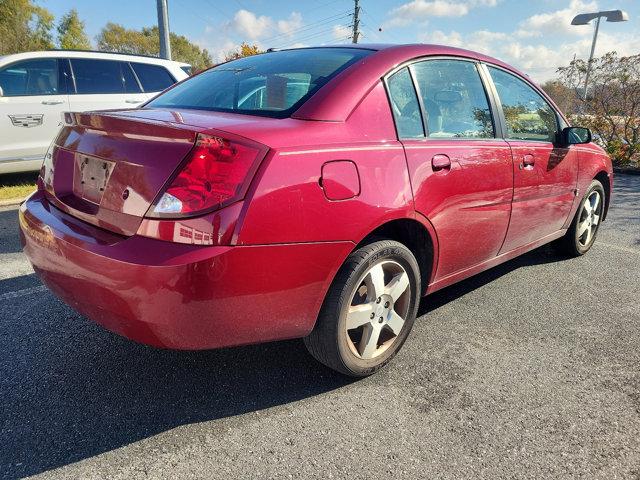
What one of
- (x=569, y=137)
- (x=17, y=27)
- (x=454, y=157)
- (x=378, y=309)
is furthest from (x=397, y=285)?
(x=17, y=27)

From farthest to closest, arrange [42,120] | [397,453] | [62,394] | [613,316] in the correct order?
[42,120] < [613,316] < [62,394] < [397,453]

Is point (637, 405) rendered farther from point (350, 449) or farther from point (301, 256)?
point (301, 256)

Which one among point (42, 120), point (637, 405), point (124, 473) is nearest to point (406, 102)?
point (637, 405)

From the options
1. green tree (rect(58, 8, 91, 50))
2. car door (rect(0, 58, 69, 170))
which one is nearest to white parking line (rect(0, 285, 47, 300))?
car door (rect(0, 58, 69, 170))

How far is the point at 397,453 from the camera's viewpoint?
1.87m

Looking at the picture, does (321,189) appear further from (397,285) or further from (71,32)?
(71,32)

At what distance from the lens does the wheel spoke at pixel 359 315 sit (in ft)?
7.16

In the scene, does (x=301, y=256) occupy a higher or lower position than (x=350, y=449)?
higher

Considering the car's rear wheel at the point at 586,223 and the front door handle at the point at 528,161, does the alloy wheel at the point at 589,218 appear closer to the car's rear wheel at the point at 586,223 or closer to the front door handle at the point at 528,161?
the car's rear wheel at the point at 586,223

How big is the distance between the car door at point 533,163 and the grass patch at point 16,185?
5484 mm

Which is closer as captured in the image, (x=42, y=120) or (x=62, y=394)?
(x=62, y=394)

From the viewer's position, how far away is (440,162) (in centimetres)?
243

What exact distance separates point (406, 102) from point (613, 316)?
6.74 ft

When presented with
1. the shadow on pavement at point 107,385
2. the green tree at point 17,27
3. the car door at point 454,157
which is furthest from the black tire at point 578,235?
the green tree at point 17,27
